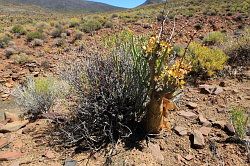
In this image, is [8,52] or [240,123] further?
[8,52]

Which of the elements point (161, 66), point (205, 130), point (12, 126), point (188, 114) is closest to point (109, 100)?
point (161, 66)

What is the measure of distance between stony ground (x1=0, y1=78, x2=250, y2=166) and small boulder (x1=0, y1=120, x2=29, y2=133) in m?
0.02

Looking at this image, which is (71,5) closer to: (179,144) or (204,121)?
(204,121)

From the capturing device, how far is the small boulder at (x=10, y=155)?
400cm

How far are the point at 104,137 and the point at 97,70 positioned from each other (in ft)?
2.81

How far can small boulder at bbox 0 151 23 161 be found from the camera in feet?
13.1

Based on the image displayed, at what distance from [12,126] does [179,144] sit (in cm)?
236

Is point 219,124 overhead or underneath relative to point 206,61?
underneath

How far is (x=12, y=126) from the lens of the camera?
4.84 m

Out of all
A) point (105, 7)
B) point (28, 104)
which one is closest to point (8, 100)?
point (28, 104)

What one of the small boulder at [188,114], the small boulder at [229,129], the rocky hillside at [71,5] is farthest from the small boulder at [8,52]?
the rocky hillside at [71,5]

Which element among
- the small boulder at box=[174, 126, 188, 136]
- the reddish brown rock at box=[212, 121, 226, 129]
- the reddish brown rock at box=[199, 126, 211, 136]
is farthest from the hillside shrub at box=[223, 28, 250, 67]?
the small boulder at box=[174, 126, 188, 136]

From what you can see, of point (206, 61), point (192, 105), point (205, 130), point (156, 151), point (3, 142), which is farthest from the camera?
point (206, 61)

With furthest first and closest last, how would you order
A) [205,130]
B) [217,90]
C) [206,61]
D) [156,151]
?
1. [206,61]
2. [217,90]
3. [205,130]
4. [156,151]
